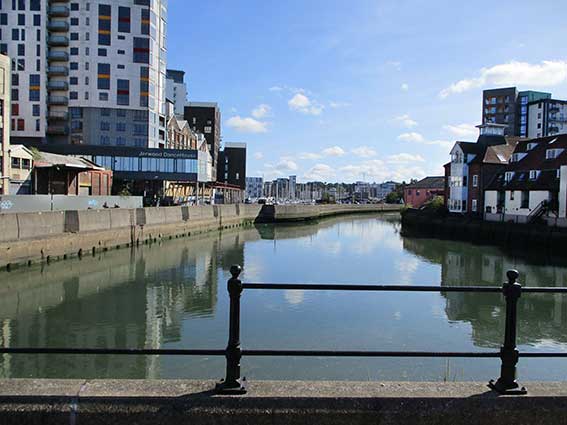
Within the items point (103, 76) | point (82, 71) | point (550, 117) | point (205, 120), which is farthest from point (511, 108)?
point (82, 71)

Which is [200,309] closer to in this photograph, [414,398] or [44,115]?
[414,398]

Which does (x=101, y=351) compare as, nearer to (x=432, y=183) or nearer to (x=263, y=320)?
(x=263, y=320)

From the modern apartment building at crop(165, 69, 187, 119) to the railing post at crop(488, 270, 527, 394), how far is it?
4690 inches

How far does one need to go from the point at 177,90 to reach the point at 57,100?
5038 centimetres

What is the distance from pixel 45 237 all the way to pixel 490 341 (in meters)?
21.3

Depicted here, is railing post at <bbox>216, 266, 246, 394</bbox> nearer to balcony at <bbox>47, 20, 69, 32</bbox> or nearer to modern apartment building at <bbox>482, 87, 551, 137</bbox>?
balcony at <bbox>47, 20, 69, 32</bbox>

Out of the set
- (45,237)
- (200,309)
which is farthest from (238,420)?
(45,237)

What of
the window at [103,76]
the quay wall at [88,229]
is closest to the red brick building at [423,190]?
the quay wall at [88,229]

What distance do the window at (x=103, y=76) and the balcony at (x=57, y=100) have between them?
229 inches

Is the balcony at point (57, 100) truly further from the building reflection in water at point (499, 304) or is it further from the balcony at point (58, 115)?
the building reflection in water at point (499, 304)

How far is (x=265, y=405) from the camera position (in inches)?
124

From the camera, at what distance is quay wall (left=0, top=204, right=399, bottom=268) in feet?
74.8

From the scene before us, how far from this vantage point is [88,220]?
1183 inches

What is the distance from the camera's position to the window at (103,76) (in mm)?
78938
